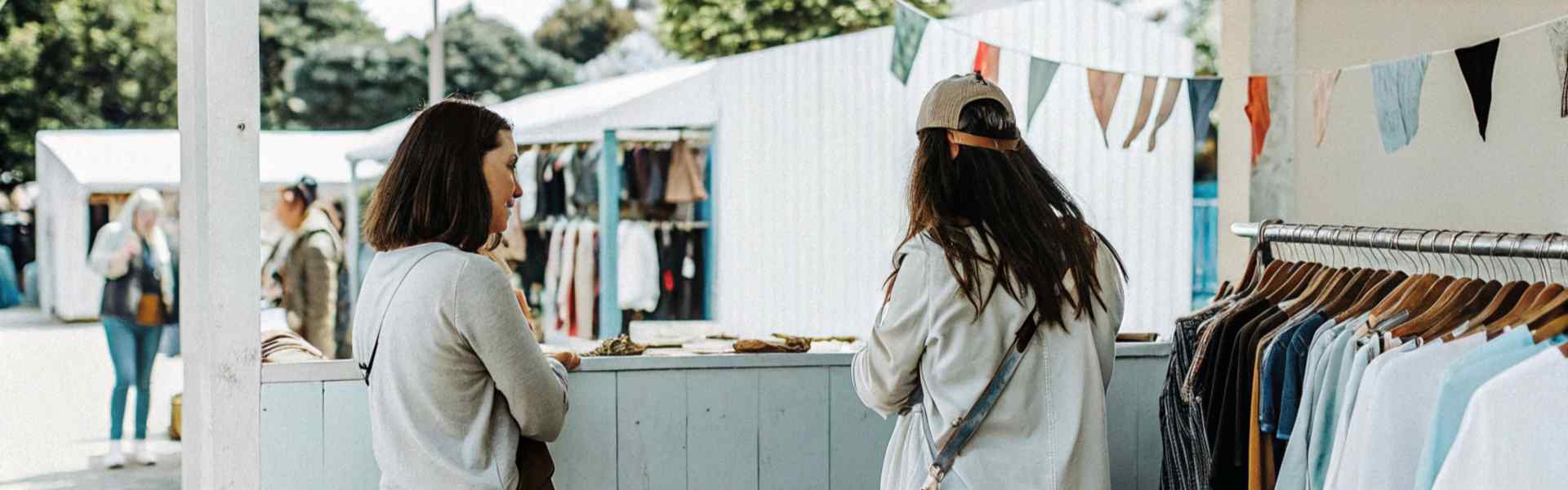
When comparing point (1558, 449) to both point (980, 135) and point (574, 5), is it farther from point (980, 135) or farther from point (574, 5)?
point (574, 5)

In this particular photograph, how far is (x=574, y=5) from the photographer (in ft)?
80.7

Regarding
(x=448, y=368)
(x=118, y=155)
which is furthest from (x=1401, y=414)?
(x=118, y=155)

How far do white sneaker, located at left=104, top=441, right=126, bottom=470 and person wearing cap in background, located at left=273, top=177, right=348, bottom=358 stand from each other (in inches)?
58.1

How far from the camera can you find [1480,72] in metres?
2.84

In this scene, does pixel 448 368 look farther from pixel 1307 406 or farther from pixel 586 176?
pixel 586 176

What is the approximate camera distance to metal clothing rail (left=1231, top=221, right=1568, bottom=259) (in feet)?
6.39

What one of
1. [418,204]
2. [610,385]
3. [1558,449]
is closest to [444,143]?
[418,204]

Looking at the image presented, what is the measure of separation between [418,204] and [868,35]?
5383 mm

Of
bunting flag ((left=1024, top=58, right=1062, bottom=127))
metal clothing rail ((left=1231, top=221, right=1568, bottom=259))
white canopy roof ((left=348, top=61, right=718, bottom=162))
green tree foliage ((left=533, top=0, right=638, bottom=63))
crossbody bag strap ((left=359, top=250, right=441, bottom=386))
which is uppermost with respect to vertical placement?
green tree foliage ((left=533, top=0, right=638, bottom=63))

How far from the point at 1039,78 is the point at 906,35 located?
460 millimetres

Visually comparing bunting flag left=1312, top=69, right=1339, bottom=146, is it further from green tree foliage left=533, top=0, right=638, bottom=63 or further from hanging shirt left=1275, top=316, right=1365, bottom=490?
green tree foliage left=533, top=0, right=638, bottom=63

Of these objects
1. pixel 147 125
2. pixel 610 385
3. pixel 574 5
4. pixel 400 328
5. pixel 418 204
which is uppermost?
pixel 574 5

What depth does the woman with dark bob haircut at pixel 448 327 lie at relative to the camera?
6.10 ft

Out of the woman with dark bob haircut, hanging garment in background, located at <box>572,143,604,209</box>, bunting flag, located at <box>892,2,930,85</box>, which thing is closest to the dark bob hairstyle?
the woman with dark bob haircut
